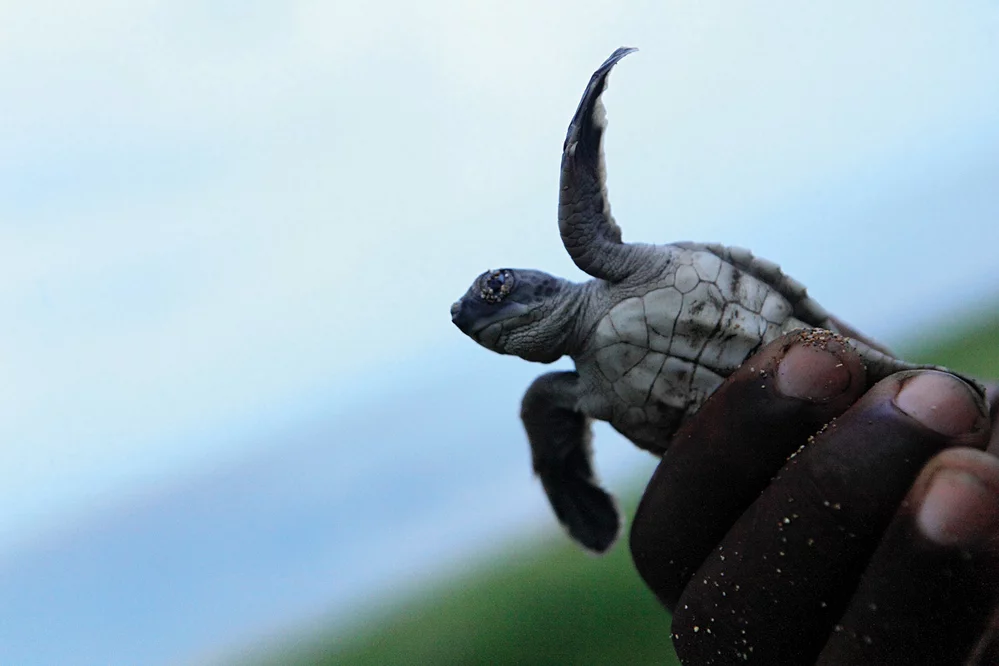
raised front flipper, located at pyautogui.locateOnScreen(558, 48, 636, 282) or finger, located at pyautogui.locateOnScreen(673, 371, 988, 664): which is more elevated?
raised front flipper, located at pyautogui.locateOnScreen(558, 48, 636, 282)

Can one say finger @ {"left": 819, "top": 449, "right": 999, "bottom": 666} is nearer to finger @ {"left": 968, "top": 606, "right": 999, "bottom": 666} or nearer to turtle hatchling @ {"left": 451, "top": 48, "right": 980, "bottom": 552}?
finger @ {"left": 968, "top": 606, "right": 999, "bottom": 666}

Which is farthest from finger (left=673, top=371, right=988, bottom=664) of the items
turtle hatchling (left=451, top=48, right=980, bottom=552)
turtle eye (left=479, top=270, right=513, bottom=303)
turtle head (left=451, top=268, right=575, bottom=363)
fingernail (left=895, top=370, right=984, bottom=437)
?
turtle eye (left=479, top=270, right=513, bottom=303)

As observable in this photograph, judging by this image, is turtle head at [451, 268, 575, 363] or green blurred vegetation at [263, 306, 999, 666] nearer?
turtle head at [451, 268, 575, 363]

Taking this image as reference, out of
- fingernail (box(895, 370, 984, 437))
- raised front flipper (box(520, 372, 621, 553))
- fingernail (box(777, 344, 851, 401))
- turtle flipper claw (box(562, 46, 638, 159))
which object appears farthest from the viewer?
raised front flipper (box(520, 372, 621, 553))

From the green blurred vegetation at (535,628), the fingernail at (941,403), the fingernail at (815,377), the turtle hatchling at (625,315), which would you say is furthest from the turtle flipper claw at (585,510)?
the green blurred vegetation at (535,628)

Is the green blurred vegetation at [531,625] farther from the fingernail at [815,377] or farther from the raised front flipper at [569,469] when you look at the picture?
the fingernail at [815,377]

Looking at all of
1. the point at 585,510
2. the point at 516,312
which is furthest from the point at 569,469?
the point at 516,312

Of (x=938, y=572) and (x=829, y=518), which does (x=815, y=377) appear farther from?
(x=938, y=572)
